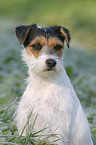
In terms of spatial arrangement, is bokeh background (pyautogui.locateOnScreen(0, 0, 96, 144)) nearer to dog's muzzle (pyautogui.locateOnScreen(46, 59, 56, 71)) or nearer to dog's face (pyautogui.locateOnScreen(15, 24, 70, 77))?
dog's face (pyautogui.locateOnScreen(15, 24, 70, 77))

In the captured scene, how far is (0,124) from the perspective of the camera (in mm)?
4660

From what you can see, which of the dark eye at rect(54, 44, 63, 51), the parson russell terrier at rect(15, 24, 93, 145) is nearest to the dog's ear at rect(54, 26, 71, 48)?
the parson russell terrier at rect(15, 24, 93, 145)

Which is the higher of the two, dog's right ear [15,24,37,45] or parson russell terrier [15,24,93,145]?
dog's right ear [15,24,37,45]

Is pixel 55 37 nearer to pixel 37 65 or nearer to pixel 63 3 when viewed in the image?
pixel 37 65

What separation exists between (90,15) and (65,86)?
1830 centimetres

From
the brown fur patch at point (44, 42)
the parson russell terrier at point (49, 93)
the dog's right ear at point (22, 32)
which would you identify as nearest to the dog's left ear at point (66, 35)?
the parson russell terrier at point (49, 93)

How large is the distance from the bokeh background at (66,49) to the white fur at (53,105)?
1.85 feet

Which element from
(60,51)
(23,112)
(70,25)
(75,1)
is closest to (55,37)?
(60,51)

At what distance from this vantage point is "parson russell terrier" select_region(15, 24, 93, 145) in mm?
4586

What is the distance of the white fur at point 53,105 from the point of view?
4.59 metres

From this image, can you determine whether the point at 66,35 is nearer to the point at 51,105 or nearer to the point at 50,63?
the point at 50,63

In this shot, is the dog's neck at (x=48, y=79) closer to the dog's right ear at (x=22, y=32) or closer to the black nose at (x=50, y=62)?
the black nose at (x=50, y=62)

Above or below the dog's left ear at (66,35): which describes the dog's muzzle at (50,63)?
below

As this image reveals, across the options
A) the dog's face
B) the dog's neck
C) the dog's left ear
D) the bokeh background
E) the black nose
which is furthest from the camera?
the bokeh background
